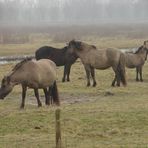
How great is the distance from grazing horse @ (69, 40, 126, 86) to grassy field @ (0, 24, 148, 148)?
4.82 feet

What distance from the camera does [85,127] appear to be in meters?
13.7

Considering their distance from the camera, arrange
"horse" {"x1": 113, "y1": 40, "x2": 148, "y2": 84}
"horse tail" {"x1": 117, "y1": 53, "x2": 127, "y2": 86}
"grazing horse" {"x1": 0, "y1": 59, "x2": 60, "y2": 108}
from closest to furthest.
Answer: "grazing horse" {"x1": 0, "y1": 59, "x2": 60, "y2": 108} → "horse tail" {"x1": 117, "y1": 53, "x2": 127, "y2": 86} → "horse" {"x1": 113, "y1": 40, "x2": 148, "y2": 84}

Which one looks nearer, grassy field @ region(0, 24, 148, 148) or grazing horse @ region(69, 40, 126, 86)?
grassy field @ region(0, 24, 148, 148)

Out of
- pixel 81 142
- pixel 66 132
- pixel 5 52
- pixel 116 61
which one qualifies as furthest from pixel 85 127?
pixel 5 52

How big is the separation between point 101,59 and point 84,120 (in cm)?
850

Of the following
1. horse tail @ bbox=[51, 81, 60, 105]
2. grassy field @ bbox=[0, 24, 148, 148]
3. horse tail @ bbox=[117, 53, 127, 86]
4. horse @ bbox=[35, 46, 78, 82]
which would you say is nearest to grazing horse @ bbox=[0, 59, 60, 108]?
horse tail @ bbox=[51, 81, 60, 105]

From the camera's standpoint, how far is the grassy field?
12.0 meters

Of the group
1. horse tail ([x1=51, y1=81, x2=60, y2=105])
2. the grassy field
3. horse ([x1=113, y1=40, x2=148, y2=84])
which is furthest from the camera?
horse ([x1=113, y1=40, x2=148, y2=84])

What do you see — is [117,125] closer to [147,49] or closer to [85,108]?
[85,108]

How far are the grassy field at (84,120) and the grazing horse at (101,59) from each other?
1468 mm

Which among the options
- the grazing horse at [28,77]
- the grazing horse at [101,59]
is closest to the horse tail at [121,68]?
the grazing horse at [101,59]

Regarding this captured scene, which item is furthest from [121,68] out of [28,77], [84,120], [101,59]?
[84,120]

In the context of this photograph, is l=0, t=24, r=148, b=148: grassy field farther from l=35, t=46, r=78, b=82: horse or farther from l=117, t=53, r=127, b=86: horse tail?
l=35, t=46, r=78, b=82: horse

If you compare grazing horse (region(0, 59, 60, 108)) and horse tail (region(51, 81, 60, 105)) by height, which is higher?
grazing horse (region(0, 59, 60, 108))
